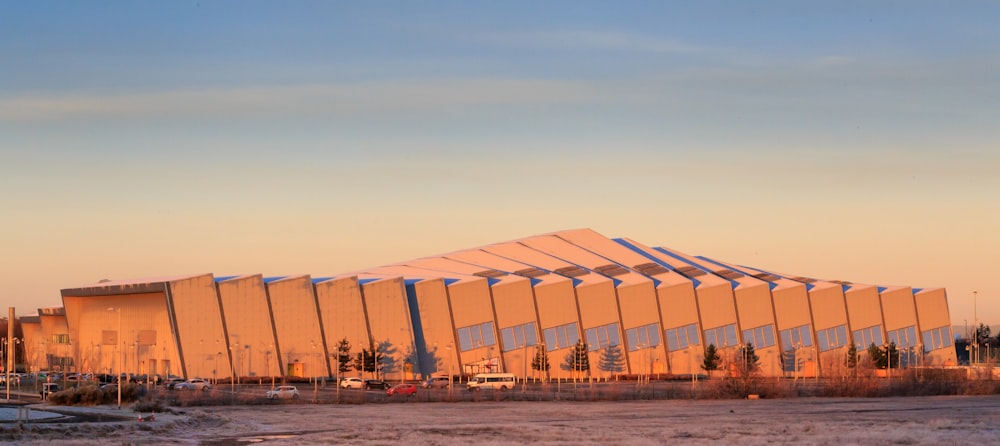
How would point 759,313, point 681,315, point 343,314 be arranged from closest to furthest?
point 343,314 → point 681,315 → point 759,313

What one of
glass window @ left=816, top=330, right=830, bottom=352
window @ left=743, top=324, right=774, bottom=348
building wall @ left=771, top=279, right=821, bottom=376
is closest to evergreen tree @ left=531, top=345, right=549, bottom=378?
window @ left=743, top=324, right=774, bottom=348

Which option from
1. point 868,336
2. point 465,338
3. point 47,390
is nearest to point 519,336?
point 465,338

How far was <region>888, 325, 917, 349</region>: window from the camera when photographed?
12744 centimetres

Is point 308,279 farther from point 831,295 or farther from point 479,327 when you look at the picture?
point 831,295

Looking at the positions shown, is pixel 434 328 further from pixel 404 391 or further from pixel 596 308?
→ pixel 404 391

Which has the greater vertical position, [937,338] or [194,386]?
[194,386]

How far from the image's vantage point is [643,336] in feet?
381

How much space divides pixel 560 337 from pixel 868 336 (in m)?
33.6

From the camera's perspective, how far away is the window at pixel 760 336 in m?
120

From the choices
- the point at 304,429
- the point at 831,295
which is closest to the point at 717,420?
the point at 304,429

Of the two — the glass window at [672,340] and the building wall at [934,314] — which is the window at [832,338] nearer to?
the building wall at [934,314]

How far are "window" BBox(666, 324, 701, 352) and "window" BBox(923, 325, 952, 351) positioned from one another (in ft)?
88.0

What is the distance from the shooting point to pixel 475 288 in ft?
364

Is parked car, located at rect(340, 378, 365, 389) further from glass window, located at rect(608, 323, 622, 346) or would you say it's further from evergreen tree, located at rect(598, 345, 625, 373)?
glass window, located at rect(608, 323, 622, 346)
